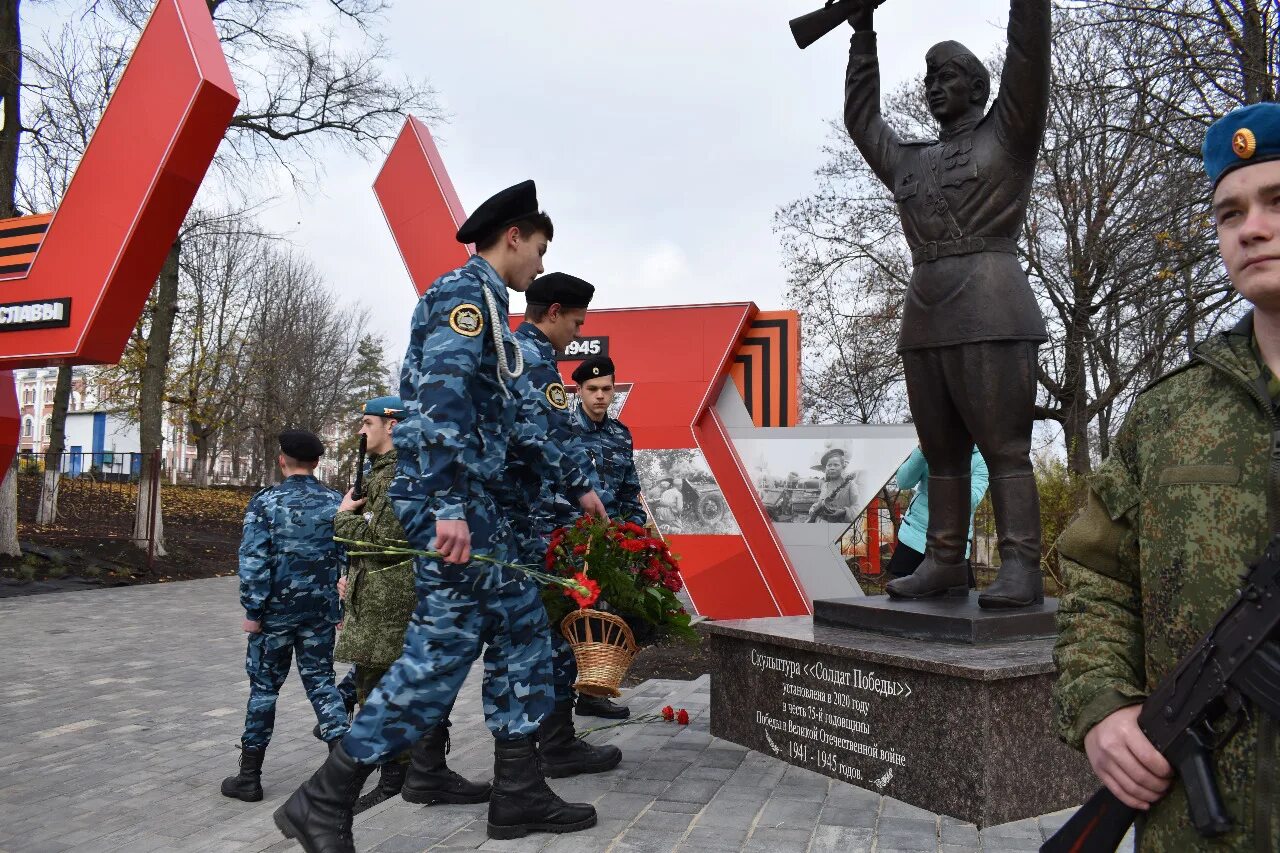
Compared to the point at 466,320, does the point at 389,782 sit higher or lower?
lower

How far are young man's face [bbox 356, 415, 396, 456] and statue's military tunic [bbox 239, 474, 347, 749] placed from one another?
487mm

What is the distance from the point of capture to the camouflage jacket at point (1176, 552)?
1371 millimetres

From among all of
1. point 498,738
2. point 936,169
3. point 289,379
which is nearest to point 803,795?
point 498,738

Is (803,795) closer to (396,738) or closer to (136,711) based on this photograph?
(396,738)

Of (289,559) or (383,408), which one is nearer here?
(383,408)

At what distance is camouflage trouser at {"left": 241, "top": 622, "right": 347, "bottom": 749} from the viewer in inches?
189

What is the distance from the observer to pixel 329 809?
3.05 meters

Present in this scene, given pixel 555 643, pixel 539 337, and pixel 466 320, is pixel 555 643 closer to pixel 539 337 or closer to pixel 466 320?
pixel 539 337

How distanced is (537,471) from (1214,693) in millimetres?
2811

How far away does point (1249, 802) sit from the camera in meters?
1.34

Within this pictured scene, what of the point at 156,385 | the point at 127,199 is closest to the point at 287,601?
the point at 127,199

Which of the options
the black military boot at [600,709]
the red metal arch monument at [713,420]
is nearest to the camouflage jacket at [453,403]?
the black military boot at [600,709]

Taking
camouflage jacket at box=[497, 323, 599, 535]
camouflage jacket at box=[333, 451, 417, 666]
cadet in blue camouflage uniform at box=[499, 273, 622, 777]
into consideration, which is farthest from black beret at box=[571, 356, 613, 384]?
camouflage jacket at box=[333, 451, 417, 666]

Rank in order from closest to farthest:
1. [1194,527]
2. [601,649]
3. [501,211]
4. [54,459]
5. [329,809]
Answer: [1194,527], [329,809], [501,211], [601,649], [54,459]
